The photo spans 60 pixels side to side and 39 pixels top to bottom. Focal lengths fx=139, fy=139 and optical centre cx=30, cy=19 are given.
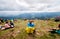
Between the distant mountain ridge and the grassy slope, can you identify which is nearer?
the grassy slope

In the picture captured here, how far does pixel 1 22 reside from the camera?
12.8 meters

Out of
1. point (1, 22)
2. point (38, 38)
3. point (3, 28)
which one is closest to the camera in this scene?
point (38, 38)

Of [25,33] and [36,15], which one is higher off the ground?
[36,15]

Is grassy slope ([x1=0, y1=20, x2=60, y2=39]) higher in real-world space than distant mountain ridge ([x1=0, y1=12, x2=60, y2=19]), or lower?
lower

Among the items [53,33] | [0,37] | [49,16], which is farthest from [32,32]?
[49,16]

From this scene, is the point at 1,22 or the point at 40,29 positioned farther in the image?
the point at 1,22

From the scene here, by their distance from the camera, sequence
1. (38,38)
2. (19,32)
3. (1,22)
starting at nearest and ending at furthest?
(38,38) < (19,32) < (1,22)

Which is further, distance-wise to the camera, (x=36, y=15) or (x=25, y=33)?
(x=36, y=15)

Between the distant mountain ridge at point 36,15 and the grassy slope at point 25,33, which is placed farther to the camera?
the distant mountain ridge at point 36,15

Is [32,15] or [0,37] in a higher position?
[32,15]

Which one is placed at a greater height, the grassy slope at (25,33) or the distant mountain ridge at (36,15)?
the distant mountain ridge at (36,15)

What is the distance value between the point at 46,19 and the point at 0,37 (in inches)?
189

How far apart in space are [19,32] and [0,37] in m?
1.41

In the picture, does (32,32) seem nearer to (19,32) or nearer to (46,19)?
(19,32)
